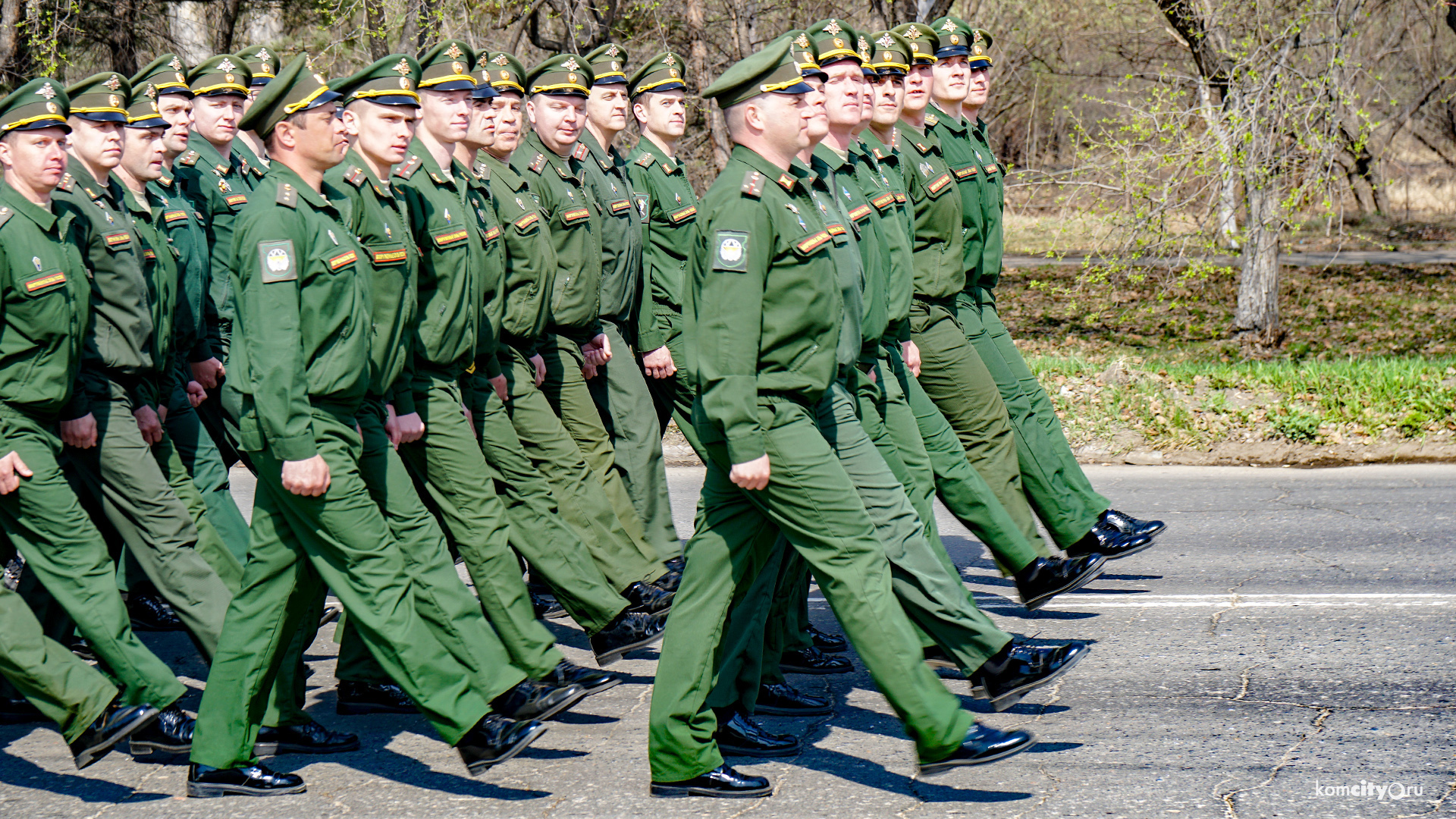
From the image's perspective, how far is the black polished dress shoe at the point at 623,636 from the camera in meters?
5.55

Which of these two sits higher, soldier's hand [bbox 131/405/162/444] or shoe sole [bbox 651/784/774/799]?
soldier's hand [bbox 131/405/162/444]

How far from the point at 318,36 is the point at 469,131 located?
12899 mm

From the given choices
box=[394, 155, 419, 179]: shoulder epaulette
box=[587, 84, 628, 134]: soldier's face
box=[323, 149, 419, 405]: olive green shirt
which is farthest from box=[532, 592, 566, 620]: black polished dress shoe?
box=[587, 84, 628, 134]: soldier's face

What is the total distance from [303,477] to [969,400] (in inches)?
119

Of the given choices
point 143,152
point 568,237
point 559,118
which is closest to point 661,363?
point 568,237

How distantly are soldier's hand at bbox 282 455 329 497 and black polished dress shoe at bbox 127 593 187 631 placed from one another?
8.24ft

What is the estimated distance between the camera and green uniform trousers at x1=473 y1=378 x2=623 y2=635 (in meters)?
5.59

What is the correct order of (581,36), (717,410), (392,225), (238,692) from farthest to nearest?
(581,36), (392,225), (238,692), (717,410)

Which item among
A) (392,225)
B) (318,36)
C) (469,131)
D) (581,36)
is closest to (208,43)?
(318,36)

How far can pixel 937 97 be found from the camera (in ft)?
22.4

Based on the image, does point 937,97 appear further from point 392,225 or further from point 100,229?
point 100,229

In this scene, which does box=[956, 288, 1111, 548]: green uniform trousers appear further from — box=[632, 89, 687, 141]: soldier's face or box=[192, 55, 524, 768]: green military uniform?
box=[192, 55, 524, 768]: green military uniform

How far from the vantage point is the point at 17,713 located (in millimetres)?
5273

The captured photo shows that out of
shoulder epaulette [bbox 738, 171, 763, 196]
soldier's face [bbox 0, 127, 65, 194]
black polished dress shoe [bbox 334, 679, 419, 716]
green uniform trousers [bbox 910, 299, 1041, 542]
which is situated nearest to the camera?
shoulder epaulette [bbox 738, 171, 763, 196]
